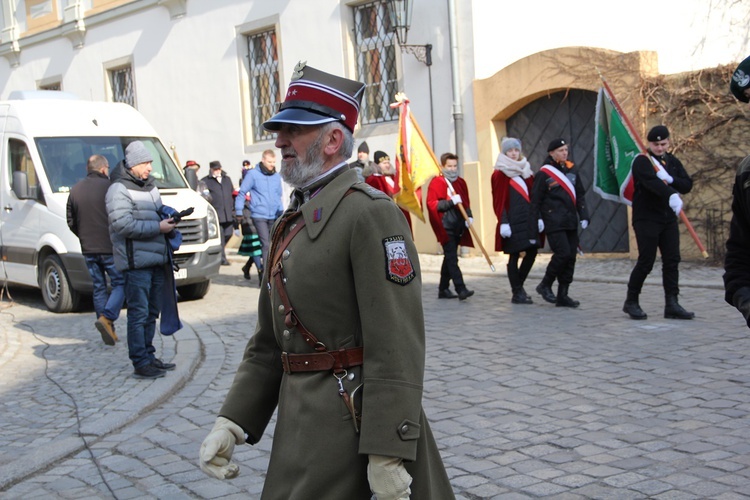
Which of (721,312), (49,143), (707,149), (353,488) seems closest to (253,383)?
(353,488)

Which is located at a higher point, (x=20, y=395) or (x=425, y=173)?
(x=425, y=173)

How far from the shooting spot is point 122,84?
23234 millimetres

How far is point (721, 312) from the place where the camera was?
9125 millimetres

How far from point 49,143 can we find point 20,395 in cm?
552

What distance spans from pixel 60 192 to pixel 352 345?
32.1 feet

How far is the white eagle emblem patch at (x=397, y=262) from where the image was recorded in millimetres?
2561

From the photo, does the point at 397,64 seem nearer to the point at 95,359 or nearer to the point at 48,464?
the point at 95,359

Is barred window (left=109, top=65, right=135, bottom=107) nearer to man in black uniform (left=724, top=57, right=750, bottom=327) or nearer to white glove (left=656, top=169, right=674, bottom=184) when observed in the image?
white glove (left=656, top=169, right=674, bottom=184)

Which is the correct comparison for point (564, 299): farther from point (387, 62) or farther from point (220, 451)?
point (387, 62)

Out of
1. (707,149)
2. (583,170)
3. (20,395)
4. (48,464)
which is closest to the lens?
(48,464)

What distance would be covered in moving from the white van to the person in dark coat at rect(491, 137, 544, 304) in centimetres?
378

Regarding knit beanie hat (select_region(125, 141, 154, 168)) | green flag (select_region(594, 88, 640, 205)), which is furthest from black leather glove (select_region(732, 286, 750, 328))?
green flag (select_region(594, 88, 640, 205))

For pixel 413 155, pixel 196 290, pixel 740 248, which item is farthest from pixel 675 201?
pixel 196 290

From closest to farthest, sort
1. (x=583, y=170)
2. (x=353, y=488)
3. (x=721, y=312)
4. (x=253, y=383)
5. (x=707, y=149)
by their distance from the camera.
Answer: (x=353, y=488) < (x=253, y=383) < (x=721, y=312) < (x=707, y=149) < (x=583, y=170)
